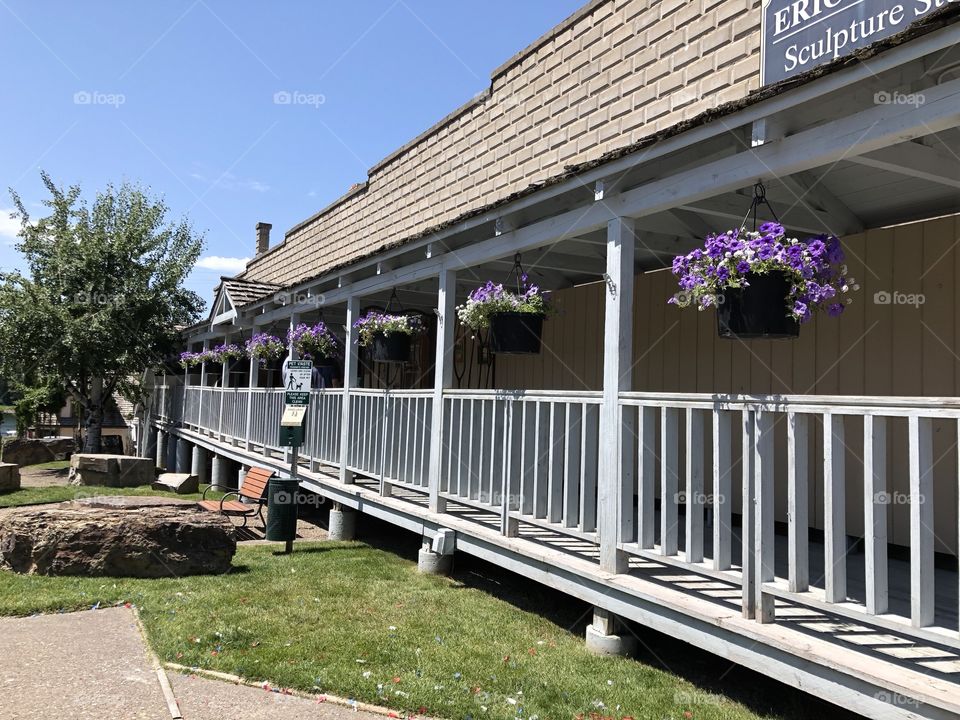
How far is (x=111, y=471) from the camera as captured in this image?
45.2ft

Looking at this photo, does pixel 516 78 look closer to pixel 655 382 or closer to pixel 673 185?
pixel 655 382

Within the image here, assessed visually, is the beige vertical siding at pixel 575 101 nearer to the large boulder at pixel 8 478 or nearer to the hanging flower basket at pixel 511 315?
the hanging flower basket at pixel 511 315

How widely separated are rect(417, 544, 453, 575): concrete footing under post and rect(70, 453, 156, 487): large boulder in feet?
31.1

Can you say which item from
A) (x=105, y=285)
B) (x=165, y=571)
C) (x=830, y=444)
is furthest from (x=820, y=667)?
(x=105, y=285)

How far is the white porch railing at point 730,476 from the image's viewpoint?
9.70 ft

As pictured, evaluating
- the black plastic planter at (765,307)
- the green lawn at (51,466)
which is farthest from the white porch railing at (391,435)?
the green lawn at (51,466)

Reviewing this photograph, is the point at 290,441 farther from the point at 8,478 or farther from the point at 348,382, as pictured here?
the point at 8,478

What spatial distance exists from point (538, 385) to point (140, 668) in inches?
209

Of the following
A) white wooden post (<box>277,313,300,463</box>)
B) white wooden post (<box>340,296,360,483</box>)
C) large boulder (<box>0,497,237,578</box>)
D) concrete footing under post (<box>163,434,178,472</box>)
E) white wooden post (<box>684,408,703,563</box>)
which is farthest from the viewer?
concrete footing under post (<box>163,434,178,472</box>)

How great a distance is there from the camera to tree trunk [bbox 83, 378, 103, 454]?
18.5m

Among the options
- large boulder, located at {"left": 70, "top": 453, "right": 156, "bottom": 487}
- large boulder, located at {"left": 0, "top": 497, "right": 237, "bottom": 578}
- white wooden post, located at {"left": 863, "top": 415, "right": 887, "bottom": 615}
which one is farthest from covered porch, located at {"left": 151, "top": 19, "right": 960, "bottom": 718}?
large boulder, located at {"left": 70, "top": 453, "right": 156, "bottom": 487}

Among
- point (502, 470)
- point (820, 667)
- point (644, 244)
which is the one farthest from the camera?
point (644, 244)

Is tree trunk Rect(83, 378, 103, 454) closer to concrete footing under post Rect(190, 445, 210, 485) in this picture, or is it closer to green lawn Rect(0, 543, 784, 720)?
concrete footing under post Rect(190, 445, 210, 485)

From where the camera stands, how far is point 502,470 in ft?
17.7
